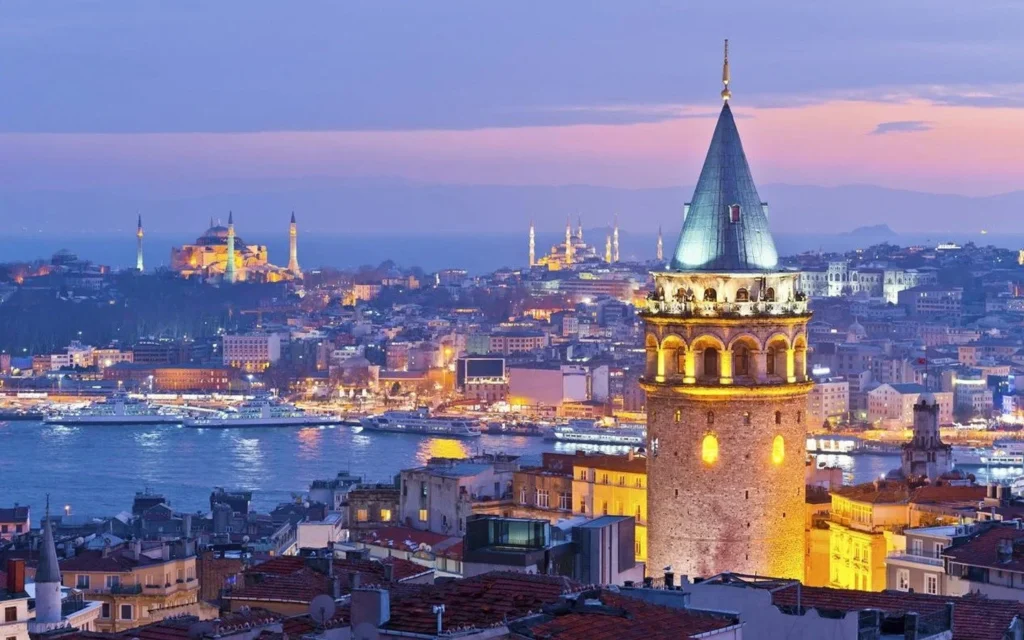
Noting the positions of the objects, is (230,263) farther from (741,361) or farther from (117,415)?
(741,361)

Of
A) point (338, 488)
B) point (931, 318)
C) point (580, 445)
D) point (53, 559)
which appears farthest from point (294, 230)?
point (53, 559)

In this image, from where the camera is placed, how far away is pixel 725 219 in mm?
11578

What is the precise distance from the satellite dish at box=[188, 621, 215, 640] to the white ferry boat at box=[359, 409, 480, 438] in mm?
50148

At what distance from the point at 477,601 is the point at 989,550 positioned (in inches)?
190

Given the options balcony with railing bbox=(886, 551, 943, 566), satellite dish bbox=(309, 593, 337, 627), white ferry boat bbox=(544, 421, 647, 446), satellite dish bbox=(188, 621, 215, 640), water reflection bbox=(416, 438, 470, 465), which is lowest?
water reflection bbox=(416, 438, 470, 465)

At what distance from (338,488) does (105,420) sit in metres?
34.7

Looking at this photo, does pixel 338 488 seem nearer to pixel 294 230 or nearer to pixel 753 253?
pixel 753 253

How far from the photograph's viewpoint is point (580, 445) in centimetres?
5384

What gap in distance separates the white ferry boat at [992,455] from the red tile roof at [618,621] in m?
39.9

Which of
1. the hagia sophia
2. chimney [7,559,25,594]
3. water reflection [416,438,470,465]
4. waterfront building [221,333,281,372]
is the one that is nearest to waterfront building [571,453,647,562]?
chimney [7,559,25,594]

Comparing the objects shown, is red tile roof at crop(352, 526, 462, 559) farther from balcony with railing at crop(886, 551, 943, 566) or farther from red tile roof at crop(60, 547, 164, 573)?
balcony with railing at crop(886, 551, 943, 566)

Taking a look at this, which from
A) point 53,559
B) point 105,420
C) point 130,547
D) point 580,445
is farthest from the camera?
point 105,420

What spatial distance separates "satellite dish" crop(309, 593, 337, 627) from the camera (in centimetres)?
805

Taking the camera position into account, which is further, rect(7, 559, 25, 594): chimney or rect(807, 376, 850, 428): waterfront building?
rect(807, 376, 850, 428): waterfront building
